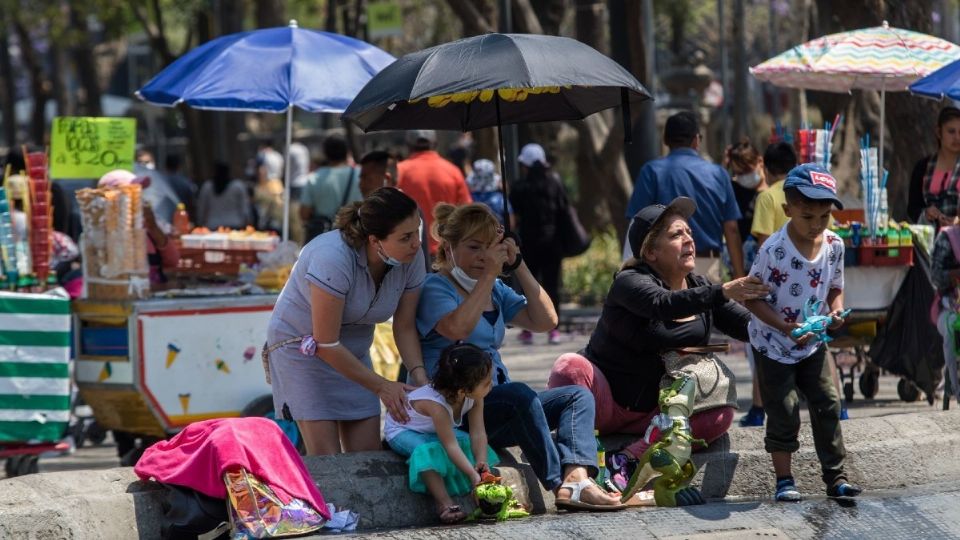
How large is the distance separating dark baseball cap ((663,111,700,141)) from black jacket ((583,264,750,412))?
8.66ft

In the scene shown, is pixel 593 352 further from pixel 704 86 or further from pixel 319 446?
pixel 704 86

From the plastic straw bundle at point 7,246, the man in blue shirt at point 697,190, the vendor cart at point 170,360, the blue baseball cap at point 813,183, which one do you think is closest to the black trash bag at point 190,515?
the blue baseball cap at point 813,183

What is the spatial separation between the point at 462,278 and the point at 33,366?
10.3 feet

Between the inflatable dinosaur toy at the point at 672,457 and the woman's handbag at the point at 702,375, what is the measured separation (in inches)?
2.7

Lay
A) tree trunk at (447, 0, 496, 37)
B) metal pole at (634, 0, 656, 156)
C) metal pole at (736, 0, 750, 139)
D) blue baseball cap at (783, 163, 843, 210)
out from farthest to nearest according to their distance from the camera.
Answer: metal pole at (736, 0, 750, 139) < tree trunk at (447, 0, 496, 37) < metal pole at (634, 0, 656, 156) < blue baseball cap at (783, 163, 843, 210)

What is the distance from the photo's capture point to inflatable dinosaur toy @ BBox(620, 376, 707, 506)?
6.67m

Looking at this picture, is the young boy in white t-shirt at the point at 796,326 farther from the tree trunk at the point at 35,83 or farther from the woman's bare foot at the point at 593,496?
the tree trunk at the point at 35,83

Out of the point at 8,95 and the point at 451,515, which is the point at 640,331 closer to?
the point at 451,515

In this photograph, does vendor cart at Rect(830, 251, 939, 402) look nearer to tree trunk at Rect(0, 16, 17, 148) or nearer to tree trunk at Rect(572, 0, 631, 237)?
tree trunk at Rect(572, 0, 631, 237)

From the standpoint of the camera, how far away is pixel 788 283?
680 centimetres

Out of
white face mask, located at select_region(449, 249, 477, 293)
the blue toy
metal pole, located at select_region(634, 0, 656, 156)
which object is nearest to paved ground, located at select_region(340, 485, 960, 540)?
the blue toy

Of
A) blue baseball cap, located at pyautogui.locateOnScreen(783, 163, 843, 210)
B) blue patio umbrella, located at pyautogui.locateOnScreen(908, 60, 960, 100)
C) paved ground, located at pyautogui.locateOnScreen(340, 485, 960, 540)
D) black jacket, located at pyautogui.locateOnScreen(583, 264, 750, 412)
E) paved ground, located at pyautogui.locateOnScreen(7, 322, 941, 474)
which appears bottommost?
paved ground, located at pyautogui.locateOnScreen(7, 322, 941, 474)

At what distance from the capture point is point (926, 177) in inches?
384

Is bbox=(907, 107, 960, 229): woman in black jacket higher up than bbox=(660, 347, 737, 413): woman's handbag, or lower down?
higher up
